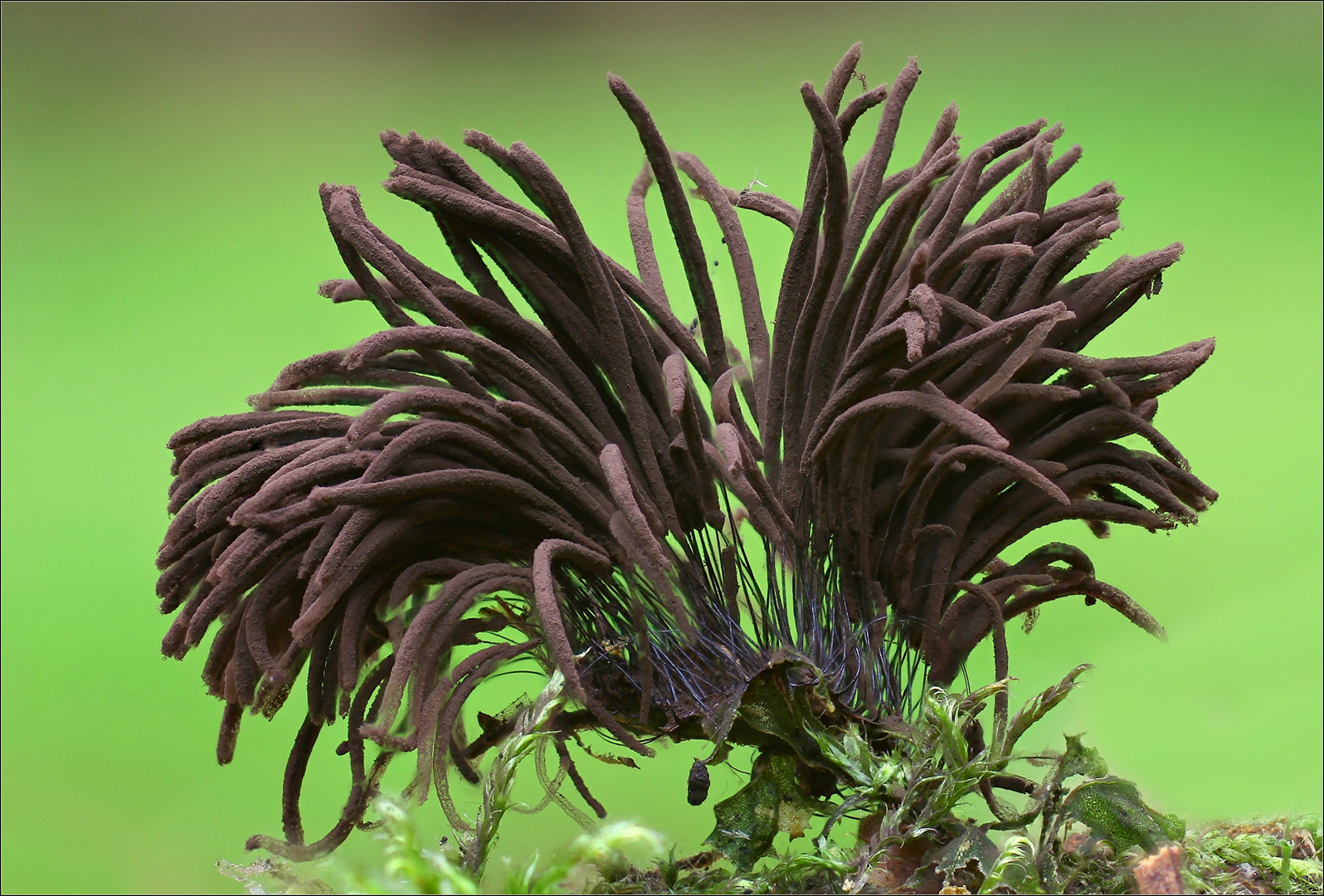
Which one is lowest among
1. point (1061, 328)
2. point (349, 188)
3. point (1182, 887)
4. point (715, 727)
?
point (1182, 887)

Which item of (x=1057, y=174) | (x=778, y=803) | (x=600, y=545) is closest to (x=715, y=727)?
(x=778, y=803)

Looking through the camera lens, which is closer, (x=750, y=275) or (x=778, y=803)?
(x=778, y=803)

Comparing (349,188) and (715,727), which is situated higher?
(349,188)

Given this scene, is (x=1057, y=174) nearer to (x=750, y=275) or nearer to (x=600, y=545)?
(x=750, y=275)

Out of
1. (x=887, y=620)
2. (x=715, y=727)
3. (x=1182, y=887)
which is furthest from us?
(x=887, y=620)

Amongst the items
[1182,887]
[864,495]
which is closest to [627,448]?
[864,495]

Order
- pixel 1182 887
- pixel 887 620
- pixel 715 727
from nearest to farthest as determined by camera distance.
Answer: pixel 1182 887 < pixel 715 727 < pixel 887 620

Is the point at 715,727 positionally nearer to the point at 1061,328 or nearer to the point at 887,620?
the point at 887,620
